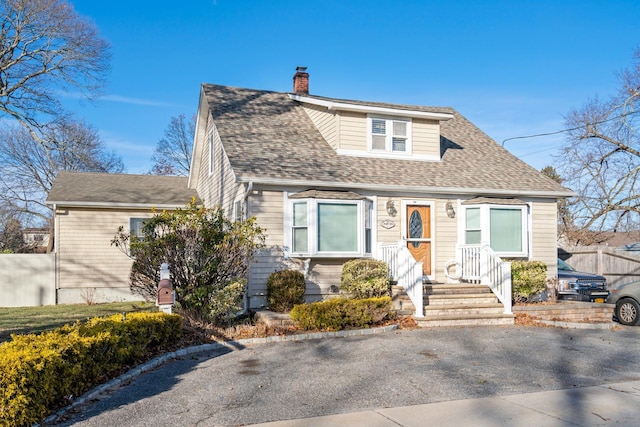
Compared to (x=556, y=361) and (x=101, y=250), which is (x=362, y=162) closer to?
(x=556, y=361)

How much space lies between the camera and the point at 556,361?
889 cm

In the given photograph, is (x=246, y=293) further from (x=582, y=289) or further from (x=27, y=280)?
(x=582, y=289)

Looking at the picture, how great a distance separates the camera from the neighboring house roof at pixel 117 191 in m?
18.0

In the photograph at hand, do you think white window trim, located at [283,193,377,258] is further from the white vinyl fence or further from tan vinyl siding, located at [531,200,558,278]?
the white vinyl fence

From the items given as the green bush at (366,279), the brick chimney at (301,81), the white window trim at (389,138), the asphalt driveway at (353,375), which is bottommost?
the asphalt driveway at (353,375)

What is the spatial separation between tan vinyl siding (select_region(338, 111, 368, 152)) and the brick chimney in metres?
4.35

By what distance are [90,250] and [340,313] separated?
410 inches

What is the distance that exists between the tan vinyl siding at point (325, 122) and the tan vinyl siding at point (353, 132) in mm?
229

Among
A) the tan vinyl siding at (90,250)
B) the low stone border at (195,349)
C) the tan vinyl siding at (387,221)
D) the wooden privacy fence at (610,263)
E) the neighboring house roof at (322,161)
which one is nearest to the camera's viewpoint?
the low stone border at (195,349)

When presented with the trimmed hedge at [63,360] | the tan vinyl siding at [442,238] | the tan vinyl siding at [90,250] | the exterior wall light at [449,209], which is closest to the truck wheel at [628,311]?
the tan vinyl siding at [442,238]

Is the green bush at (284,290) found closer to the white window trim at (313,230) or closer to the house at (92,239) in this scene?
the white window trim at (313,230)

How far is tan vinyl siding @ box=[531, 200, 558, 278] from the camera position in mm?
15930

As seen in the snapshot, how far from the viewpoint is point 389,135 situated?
16016 mm

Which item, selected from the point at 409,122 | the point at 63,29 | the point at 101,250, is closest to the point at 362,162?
the point at 409,122
